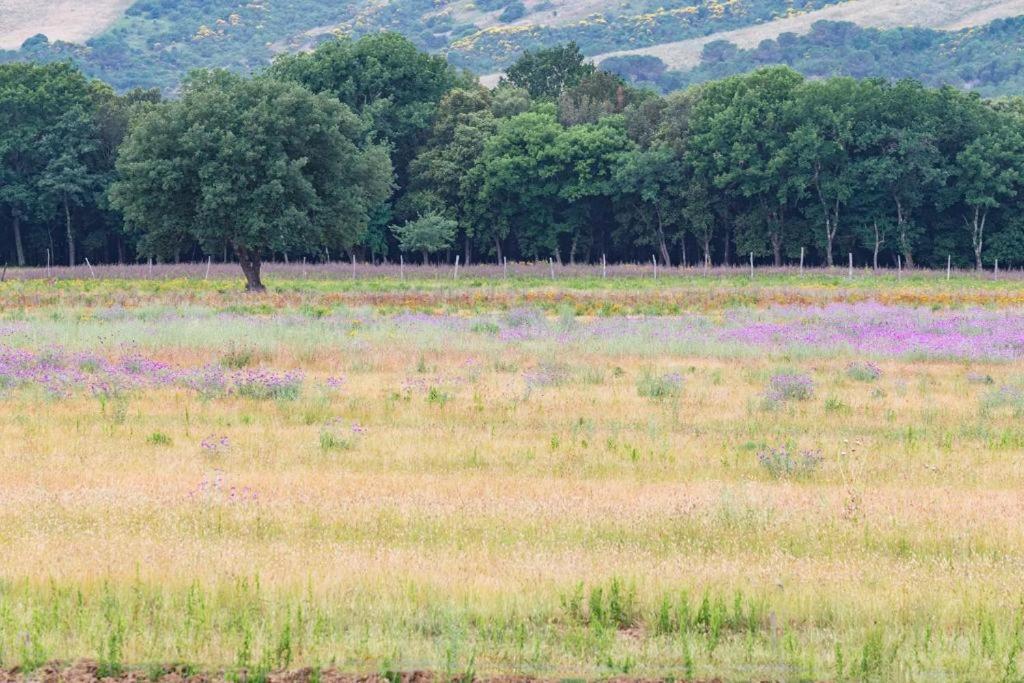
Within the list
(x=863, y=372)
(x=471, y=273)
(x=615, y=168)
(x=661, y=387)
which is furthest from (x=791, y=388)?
(x=615, y=168)

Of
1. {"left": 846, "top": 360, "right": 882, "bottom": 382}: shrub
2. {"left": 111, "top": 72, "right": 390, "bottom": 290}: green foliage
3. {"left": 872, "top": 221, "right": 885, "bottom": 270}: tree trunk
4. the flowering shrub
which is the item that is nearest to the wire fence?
{"left": 872, "top": 221, "right": 885, "bottom": 270}: tree trunk

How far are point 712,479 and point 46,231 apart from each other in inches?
3581

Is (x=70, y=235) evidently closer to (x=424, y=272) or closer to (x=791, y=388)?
(x=424, y=272)

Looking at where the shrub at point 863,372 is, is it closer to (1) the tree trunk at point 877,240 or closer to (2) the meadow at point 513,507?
(2) the meadow at point 513,507

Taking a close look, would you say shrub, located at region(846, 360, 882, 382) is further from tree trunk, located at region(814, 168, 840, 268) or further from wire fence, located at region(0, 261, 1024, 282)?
tree trunk, located at region(814, 168, 840, 268)

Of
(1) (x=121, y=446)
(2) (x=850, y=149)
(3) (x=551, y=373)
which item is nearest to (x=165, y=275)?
(2) (x=850, y=149)

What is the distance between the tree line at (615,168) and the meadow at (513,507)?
5413 centimetres

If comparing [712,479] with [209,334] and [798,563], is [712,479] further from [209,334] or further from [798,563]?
[209,334]

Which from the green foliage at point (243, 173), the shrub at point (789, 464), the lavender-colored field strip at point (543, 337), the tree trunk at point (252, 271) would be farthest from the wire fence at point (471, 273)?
the shrub at point (789, 464)

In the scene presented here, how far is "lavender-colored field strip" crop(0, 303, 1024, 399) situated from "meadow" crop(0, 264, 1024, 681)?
19 cm

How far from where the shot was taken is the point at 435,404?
2289 cm

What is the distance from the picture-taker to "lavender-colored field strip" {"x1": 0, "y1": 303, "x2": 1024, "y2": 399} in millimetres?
24969

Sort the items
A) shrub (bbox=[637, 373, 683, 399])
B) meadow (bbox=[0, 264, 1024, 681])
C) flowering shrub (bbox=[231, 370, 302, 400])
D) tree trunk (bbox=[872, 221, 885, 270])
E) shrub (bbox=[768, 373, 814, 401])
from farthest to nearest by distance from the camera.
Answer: tree trunk (bbox=[872, 221, 885, 270])
shrub (bbox=[637, 373, 683, 399])
shrub (bbox=[768, 373, 814, 401])
flowering shrub (bbox=[231, 370, 302, 400])
meadow (bbox=[0, 264, 1024, 681])

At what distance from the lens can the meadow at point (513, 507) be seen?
998cm
